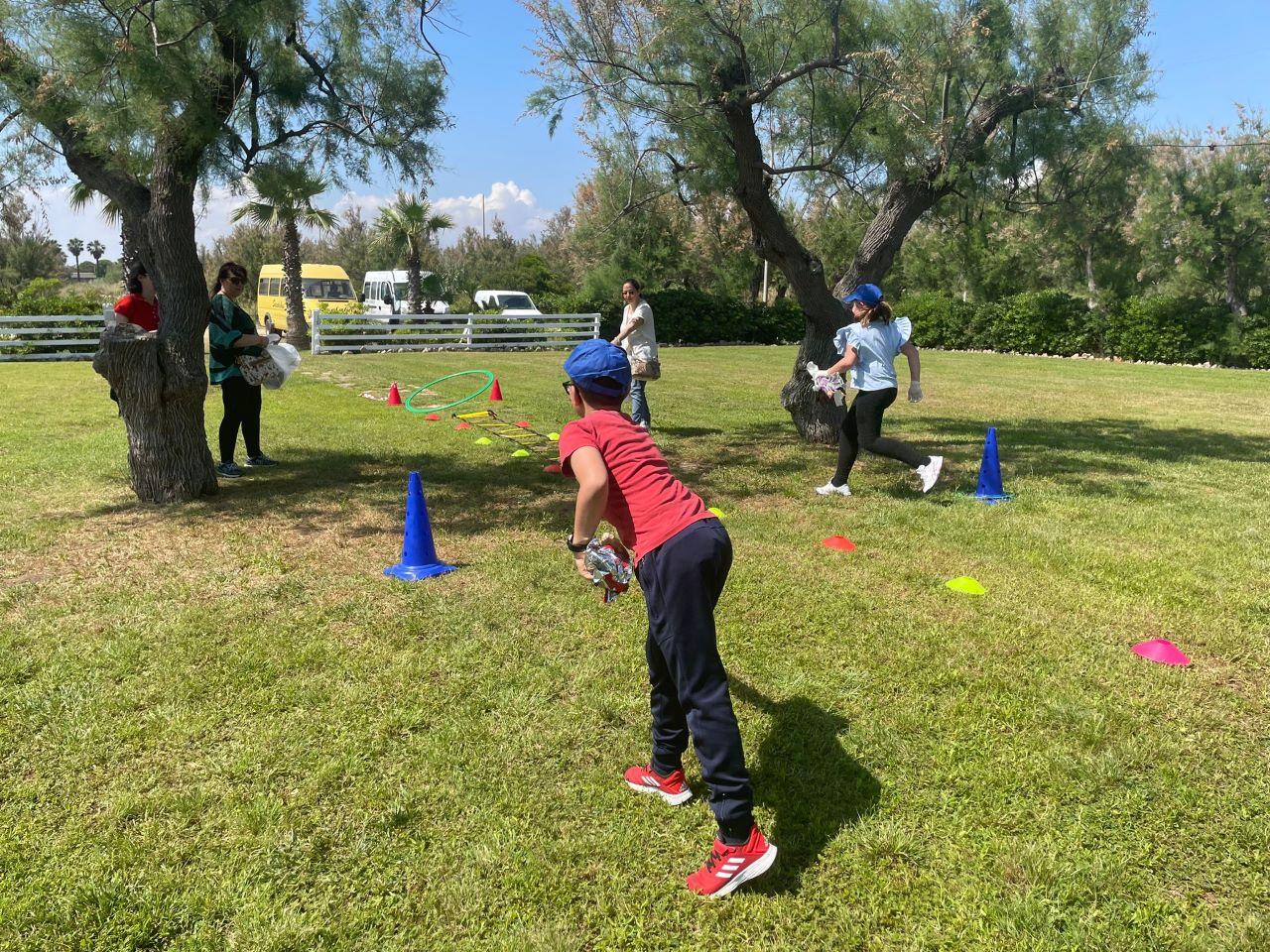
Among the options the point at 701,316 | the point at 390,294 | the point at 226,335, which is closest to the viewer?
the point at 226,335

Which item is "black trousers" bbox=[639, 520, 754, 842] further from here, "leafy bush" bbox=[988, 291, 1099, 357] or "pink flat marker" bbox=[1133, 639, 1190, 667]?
"leafy bush" bbox=[988, 291, 1099, 357]

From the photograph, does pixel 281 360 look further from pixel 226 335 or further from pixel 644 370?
pixel 644 370

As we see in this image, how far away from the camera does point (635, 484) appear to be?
265cm

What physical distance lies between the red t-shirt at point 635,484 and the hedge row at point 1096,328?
84.1 feet

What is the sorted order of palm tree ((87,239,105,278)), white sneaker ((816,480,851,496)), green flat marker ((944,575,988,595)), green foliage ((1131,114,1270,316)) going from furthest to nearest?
palm tree ((87,239,105,278)), green foliage ((1131,114,1270,316)), white sneaker ((816,480,851,496)), green flat marker ((944,575,988,595))

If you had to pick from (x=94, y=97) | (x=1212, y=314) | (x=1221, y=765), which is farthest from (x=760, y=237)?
(x=1212, y=314)

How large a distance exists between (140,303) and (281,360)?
3.86 ft

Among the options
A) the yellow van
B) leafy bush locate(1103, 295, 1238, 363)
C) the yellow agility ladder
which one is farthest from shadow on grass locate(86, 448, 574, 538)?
the yellow van

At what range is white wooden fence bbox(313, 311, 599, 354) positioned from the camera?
895 inches

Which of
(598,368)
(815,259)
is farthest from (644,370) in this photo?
(598,368)

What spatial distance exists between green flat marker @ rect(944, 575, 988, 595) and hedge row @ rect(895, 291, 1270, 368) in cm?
2289

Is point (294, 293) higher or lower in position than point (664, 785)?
higher

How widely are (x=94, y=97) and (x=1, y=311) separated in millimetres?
19185

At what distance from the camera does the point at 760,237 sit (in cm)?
916
